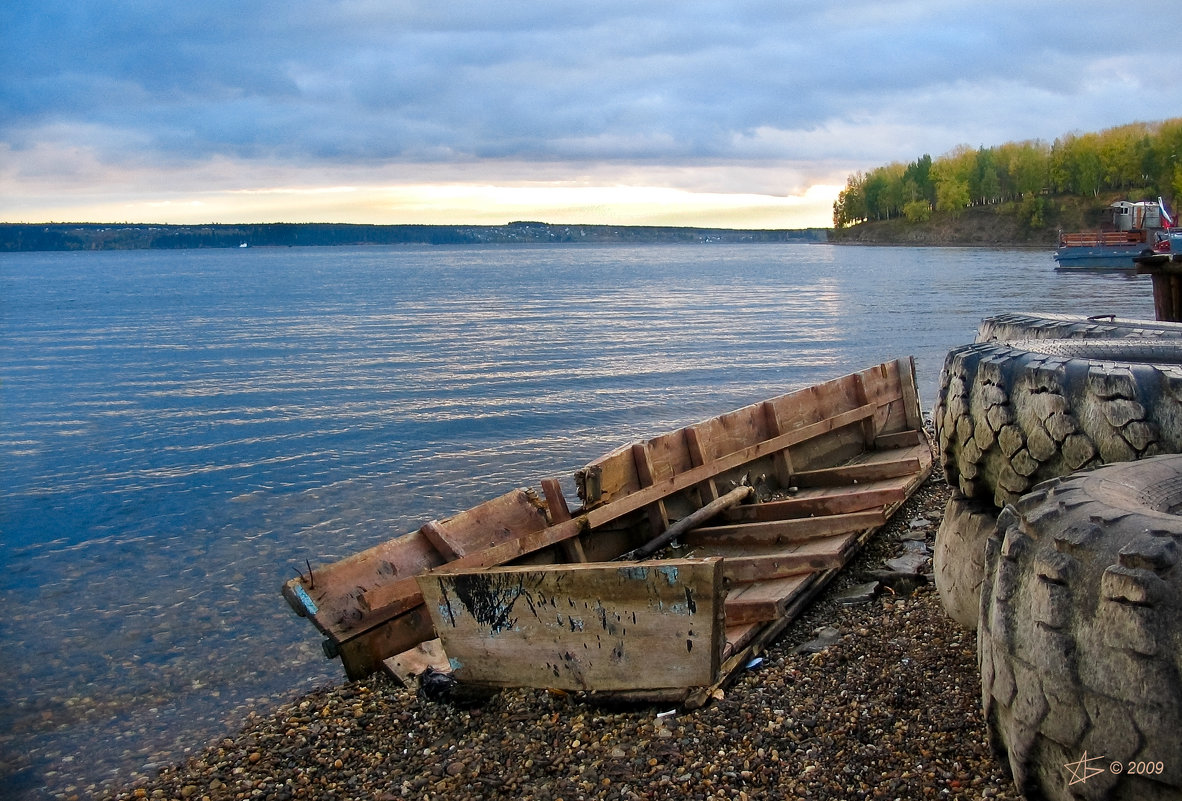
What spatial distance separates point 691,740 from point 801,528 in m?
3.28

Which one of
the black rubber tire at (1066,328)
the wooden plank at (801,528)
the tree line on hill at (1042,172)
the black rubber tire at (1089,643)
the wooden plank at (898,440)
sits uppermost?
the tree line on hill at (1042,172)

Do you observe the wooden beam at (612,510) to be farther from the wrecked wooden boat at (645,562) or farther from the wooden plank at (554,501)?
the wooden plank at (554,501)

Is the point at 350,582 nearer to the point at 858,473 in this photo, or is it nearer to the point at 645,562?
the point at 645,562

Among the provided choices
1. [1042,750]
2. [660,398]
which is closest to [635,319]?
[660,398]

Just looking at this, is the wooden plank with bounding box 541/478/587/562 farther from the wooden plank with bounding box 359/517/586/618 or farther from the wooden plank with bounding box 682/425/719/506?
the wooden plank with bounding box 682/425/719/506

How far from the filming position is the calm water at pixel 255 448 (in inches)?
311

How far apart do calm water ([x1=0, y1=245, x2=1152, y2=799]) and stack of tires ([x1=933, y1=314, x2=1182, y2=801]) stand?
18.7ft

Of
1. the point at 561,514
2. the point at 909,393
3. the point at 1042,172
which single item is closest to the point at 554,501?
the point at 561,514

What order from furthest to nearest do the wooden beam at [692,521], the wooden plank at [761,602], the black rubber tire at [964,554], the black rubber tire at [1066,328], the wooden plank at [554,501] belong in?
the wooden beam at [692,521] < the wooden plank at [554,501] < the wooden plank at [761,602] < the black rubber tire at [1066,328] < the black rubber tire at [964,554]

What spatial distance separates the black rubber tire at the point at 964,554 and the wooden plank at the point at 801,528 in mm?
1848

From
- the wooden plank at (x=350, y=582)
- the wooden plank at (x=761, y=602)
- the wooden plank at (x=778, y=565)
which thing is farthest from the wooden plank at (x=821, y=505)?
the wooden plank at (x=350, y=582)

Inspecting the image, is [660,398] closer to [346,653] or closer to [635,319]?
[346,653]

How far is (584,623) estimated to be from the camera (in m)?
5.52

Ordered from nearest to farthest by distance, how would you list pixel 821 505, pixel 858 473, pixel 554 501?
pixel 554 501 < pixel 821 505 < pixel 858 473
